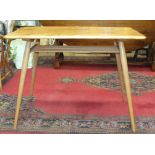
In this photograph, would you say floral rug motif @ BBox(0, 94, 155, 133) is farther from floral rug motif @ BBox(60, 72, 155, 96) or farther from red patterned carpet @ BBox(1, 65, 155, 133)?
floral rug motif @ BBox(60, 72, 155, 96)

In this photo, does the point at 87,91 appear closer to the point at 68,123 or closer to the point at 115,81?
the point at 115,81

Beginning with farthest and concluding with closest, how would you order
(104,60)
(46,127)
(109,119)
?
1. (104,60)
2. (109,119)
3. (46,127)

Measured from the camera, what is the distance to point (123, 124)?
184 centimetres

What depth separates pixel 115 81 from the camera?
9.29ft

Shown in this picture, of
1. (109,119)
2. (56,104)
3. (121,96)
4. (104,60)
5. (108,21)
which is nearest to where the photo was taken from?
(109,119)

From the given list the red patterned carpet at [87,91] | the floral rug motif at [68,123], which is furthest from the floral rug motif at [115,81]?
the floral rug motif at [68,123]

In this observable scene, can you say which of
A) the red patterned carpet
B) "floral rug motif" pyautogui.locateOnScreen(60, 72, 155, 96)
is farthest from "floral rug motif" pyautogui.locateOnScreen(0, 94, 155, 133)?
"floral rug motif" pyautogui.locateOnScreen(60, 72, 155, 96)

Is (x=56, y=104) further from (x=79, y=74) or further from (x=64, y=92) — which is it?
(x=79, y=74)

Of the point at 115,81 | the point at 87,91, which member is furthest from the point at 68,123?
the point at 115,81

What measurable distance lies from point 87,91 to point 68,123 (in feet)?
2.39

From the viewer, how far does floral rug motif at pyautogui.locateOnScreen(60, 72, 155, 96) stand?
261cm

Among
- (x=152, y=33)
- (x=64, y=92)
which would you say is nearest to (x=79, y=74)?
(x=64, y=92)

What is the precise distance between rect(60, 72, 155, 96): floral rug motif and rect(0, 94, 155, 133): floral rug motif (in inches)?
25.4

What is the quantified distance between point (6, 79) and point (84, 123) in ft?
4.50
